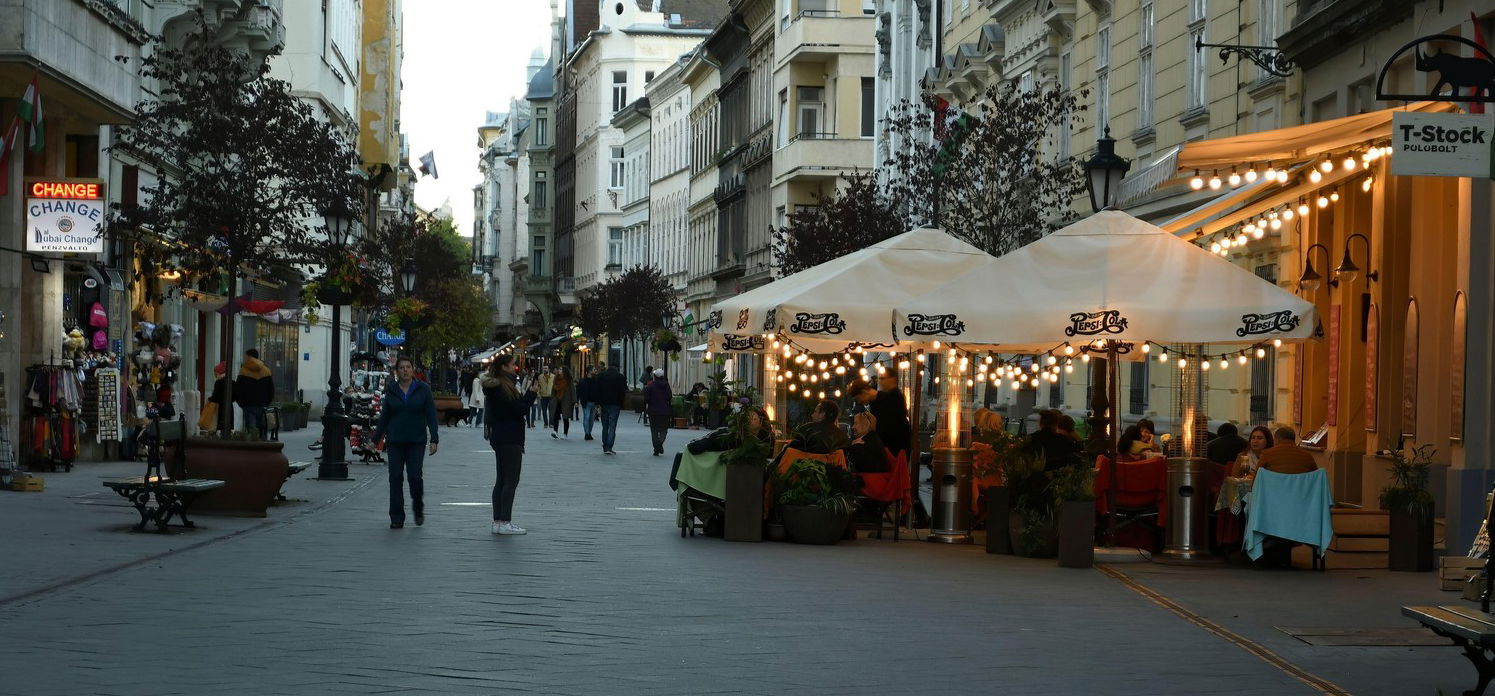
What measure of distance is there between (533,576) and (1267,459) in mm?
6343

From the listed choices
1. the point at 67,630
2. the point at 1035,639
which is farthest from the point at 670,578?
the point at 67,630

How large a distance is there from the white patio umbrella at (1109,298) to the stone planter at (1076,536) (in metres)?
1.40

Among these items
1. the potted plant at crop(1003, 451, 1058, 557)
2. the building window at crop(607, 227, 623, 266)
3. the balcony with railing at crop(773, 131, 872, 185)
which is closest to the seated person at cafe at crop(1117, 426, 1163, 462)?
the potted plant at crop(1003, 451, 1058, 557)

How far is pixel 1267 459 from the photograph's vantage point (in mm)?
17719

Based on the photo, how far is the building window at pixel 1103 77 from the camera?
33.3 meters

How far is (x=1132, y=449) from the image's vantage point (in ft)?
68.7

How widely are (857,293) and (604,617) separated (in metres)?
7.59

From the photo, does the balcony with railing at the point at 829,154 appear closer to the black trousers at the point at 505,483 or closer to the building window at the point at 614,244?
the black trousers at the point at 505,483

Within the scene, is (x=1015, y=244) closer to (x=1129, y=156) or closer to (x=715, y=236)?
(x=1129, y=156)

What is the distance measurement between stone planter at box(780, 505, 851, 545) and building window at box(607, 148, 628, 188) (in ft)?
310

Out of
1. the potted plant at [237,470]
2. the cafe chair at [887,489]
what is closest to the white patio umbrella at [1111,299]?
the cafe chair at [887,489]

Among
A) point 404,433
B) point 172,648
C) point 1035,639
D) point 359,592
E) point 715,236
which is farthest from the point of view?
point 715,236

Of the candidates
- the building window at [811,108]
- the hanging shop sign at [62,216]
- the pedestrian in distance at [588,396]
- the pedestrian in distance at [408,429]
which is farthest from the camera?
the building window at [811,108]

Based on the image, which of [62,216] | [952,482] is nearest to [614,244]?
[62,216]
